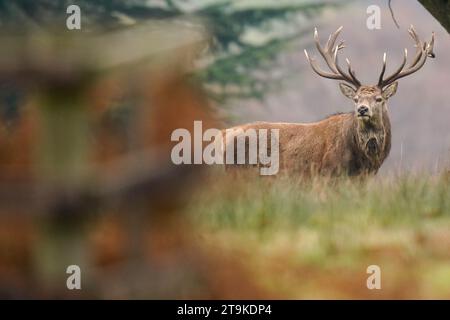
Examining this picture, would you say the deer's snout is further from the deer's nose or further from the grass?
the grass

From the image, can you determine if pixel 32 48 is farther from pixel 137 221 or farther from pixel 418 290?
pixel 418 290

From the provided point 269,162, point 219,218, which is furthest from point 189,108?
point 269,162

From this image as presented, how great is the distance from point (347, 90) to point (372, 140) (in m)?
0.70

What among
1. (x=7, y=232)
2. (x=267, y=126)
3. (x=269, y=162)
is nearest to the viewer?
(x=7, y=232)

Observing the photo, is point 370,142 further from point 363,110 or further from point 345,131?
point 363,110

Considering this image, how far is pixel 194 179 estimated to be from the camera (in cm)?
163

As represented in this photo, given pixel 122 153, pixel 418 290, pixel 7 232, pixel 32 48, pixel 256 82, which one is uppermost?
pixel 256 82

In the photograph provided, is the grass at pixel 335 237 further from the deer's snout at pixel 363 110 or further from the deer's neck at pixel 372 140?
the deer's neck at pixel 372 140

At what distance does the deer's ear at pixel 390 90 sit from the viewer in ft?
16.7

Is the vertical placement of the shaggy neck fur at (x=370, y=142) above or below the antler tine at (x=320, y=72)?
below

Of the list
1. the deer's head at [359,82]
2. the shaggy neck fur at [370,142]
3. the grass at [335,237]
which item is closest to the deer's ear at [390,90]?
the deer's head at [359,82]

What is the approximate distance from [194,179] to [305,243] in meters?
2.00

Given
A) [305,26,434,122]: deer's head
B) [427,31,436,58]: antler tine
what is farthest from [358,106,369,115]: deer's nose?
[427,31,436,58]: antler tine
